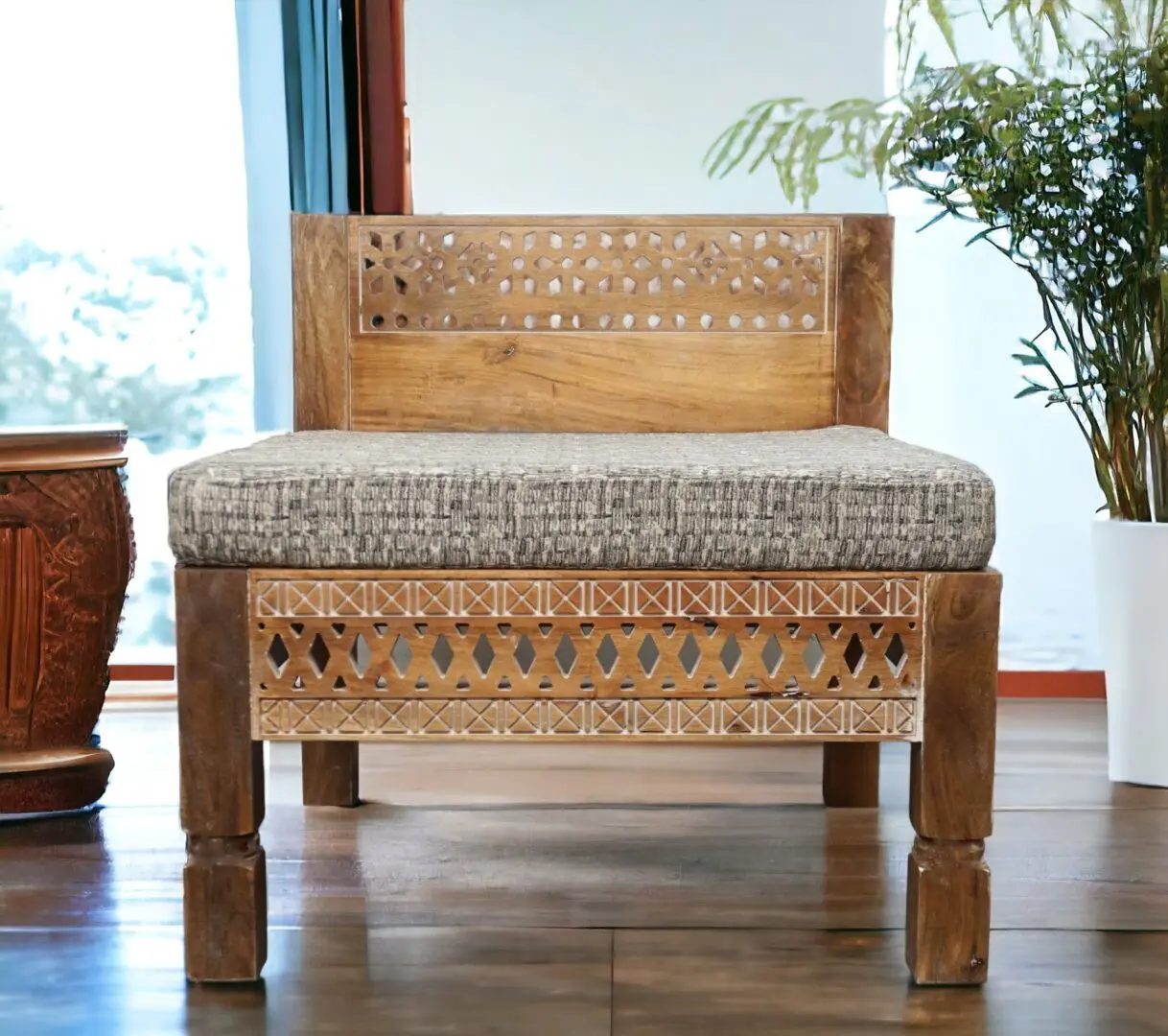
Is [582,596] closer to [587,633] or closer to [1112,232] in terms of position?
[587,633]

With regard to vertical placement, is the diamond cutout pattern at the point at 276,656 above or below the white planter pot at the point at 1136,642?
above

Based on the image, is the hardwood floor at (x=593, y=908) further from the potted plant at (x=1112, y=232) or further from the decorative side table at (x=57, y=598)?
the potted plant at (x=1112, y=232)

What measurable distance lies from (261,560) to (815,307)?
814 mm

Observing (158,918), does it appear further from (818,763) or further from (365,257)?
(818,763)

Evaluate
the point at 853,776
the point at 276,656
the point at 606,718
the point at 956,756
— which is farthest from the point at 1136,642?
the point at 276,656

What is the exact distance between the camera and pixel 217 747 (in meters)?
0.99

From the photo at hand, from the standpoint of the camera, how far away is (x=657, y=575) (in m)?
0.99

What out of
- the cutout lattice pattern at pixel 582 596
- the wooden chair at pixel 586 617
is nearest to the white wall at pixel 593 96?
the wooden chair at pixel 586 617

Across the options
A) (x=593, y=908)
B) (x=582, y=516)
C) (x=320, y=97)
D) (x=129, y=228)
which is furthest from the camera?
(x=129, y=228)

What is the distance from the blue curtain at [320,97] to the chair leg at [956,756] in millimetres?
1271

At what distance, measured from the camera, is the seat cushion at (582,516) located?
973mm

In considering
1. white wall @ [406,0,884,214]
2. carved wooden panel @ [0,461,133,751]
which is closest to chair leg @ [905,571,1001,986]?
carved wooden panel @ [0,461,133,751]

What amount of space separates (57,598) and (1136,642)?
4.31 ft

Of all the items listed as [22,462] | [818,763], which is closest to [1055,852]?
[818,763]
